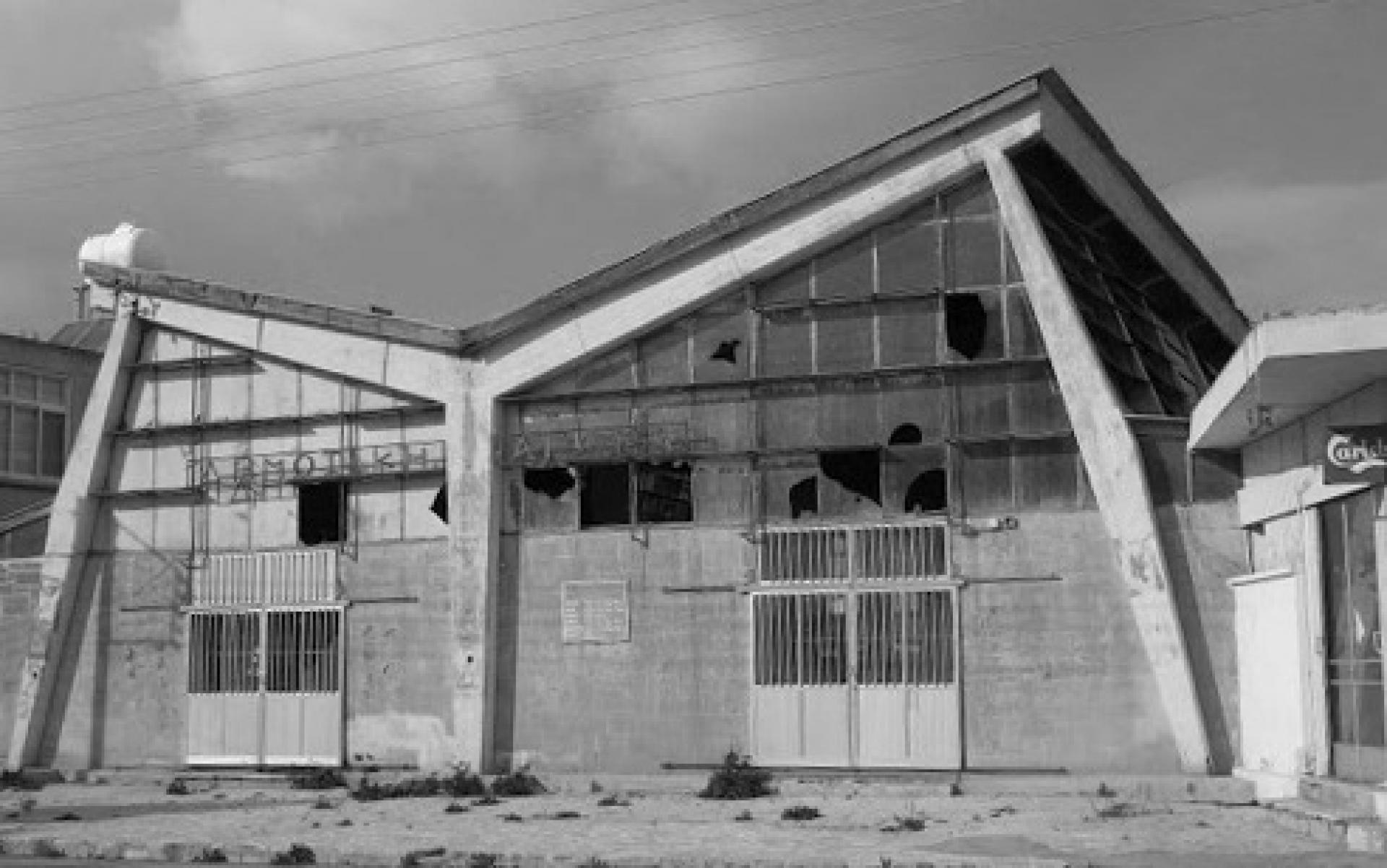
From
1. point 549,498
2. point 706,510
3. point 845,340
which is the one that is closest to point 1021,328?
point 845,340

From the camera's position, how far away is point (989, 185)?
A: 23.3 m

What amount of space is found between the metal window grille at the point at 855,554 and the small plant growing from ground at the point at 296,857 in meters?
8.70

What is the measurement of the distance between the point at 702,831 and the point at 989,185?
34.6 ft

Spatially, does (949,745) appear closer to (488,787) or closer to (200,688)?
(488,787)

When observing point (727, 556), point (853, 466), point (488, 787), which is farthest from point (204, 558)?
point (853, 466)

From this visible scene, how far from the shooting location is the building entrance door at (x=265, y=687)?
2598 cm

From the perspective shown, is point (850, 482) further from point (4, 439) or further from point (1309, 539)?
point (4, 439)

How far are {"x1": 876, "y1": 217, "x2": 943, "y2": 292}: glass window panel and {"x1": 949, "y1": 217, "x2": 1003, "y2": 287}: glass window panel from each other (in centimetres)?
24

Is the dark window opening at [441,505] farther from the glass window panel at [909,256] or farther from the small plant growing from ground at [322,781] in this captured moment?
the glass window panel at [909,256]

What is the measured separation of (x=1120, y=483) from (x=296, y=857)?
11.6 metres

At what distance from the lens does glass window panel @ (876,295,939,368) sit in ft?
76.0

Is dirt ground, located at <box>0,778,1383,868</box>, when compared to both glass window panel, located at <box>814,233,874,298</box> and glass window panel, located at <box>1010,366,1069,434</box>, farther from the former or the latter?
glass window panel, located at <box>814,233,874,298</box>

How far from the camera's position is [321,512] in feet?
87.9

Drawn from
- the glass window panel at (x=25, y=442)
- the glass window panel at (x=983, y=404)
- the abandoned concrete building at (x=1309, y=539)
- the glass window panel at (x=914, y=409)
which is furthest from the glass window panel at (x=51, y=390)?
the abandoned concrete building at (x=1309, y=539)
